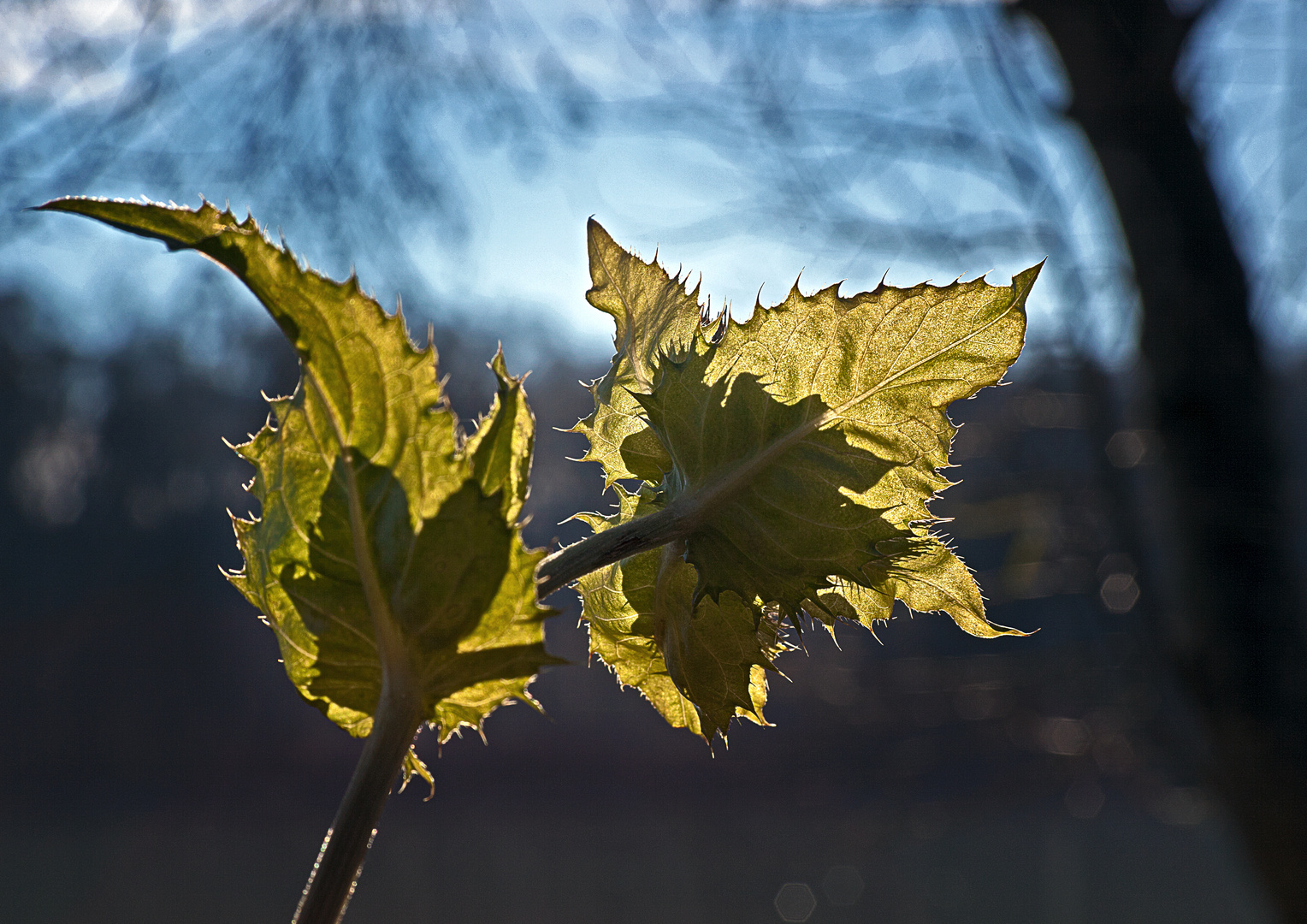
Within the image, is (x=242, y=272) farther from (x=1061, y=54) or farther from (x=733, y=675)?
(x=1061, y=54)

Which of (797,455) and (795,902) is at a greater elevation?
(797,455)

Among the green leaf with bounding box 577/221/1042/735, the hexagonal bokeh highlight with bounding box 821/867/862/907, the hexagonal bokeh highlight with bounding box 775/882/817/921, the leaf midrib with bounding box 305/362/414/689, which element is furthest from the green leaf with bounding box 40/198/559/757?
the hexagonal bokeh highlight with bounding box 821/867/862/907

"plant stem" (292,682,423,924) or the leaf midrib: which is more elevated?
the leaf midrib

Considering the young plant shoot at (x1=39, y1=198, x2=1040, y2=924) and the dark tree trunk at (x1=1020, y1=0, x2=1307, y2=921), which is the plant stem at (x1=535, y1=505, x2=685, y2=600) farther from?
the dark tree trunk at (x1=1020, y1=0, x2=1307, y2=921)

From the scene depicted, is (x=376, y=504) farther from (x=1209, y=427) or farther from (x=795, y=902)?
(x=795, y=902)

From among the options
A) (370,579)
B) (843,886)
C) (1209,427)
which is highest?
(1209,427)

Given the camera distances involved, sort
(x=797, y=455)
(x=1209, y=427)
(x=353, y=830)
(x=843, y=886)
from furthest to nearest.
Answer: (x=843, y=886), (x=1209, y=427), (x=797, y=455), (x=353, y=830)

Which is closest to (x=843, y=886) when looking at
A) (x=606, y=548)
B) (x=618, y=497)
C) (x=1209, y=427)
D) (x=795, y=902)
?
(x=795, y=902)
